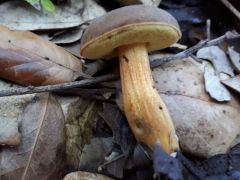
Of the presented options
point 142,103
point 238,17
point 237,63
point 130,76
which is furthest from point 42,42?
point 238,17

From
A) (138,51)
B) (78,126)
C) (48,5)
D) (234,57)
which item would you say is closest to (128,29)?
(138,51)

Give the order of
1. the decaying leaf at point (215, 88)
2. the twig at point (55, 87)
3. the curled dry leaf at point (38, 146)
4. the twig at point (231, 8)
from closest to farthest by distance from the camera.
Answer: the curled dry leaf at point (38, 146) → the twig at point (55, 87) → the decaying leaf at point (215, 88) → the twig at point (231, 8)

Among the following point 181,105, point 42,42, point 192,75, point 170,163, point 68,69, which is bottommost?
point 170,163

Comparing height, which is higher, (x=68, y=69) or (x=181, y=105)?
(x=68, y=69)

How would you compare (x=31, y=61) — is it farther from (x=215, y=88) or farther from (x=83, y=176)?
(x=215, y=88)

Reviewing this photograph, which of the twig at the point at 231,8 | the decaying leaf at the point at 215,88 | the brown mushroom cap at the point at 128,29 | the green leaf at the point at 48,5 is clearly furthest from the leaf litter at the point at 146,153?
the twig at the point at 231,8

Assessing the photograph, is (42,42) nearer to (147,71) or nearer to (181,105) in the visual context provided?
(147,71)

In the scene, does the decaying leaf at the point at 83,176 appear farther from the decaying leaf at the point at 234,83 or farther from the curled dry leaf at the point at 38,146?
the decaying leaf at the point at 234,83
